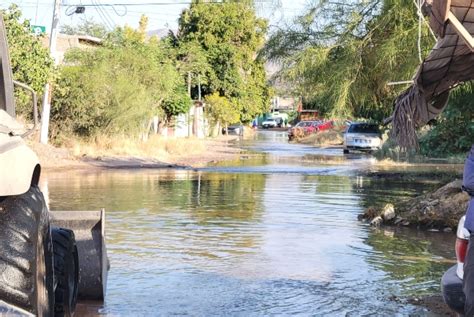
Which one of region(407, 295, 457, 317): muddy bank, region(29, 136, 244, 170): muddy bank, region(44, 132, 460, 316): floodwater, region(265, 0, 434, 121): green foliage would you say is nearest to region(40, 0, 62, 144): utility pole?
region(29, 136, 244, 170): muddy bank

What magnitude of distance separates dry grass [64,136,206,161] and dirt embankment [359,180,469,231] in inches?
752

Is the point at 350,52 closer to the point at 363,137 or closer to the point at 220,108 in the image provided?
the point at 363,137

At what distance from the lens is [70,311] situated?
5.53 metres

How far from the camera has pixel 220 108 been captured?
6303 centimetres

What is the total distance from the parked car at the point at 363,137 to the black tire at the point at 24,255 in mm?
35636

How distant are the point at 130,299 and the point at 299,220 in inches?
261

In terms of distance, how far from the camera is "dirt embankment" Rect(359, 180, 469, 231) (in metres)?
12.8

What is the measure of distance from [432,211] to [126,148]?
22021 millimetres

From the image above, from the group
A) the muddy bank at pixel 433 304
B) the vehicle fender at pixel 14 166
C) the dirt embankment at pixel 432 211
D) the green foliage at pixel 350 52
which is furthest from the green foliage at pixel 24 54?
the vehicle fender at pixel 14 166

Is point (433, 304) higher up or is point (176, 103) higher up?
point (176, 103)

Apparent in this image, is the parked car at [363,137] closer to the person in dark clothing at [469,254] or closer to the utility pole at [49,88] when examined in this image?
the utility pole at [49,88]

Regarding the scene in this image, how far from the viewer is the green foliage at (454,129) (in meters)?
14.9

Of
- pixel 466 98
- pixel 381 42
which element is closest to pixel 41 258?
pixel 466 98

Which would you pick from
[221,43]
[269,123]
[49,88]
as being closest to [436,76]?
[49,88]
